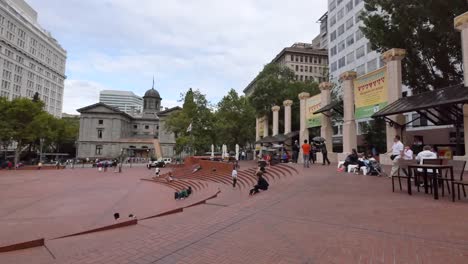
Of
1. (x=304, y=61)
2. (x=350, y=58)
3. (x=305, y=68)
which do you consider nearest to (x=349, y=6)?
(x=350, y=58)

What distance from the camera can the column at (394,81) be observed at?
1509 centimetres

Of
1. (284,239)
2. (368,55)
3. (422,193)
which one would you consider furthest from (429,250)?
(368,55)

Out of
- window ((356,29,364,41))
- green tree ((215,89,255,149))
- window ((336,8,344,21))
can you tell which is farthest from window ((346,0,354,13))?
green tree ((215,89,255,149))

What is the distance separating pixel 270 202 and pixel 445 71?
1754 cm

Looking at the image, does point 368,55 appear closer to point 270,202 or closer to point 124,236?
point 270,202

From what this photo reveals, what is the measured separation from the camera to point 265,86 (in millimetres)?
34094

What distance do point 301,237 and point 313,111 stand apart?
802 inches

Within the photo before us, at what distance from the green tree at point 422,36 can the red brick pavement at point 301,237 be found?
540 inches

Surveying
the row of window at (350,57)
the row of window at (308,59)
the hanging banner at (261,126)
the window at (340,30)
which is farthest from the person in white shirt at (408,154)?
the row of window at (308,59)

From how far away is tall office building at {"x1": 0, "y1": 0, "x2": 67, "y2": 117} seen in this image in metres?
79.9

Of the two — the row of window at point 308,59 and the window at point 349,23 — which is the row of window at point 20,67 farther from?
the window at point 349,23

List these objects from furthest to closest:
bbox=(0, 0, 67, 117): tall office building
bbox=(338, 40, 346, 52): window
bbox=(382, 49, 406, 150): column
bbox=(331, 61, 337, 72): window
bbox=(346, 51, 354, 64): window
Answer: bbox=(0, 0, 67, 117): tall office building
bbox=(331, 61, 337, 72): window
bbox=(338, 40, 346, 52): window
bbox=(346, 51, 354, 64): window
bbox=(382, 49, 406, 150): column

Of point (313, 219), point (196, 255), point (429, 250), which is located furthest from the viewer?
point (313, 219)

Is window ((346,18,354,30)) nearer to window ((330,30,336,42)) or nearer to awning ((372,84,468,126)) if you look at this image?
window ((330,30,336,42))
